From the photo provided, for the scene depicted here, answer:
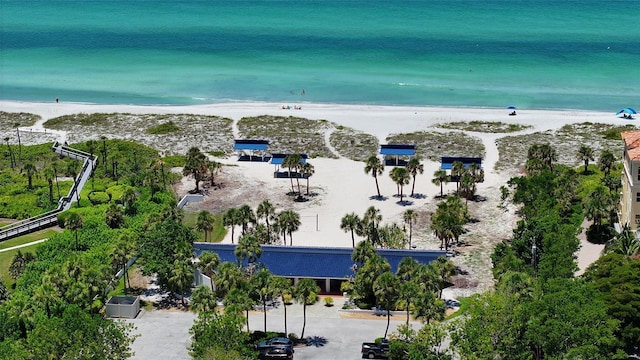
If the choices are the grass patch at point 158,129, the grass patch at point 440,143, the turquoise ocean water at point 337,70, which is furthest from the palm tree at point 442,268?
the turquoise ocean water at point 337,70

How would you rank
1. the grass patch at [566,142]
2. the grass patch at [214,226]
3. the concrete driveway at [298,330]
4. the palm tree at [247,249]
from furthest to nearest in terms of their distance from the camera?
the grass patch at [566,142] < the grass patch at [214,226] < the palm tree at [247,249] < the concrete driveway at [298,330]

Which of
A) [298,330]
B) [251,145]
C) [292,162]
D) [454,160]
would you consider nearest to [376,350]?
[298,330]

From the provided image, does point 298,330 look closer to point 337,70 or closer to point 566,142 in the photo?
point 566,142

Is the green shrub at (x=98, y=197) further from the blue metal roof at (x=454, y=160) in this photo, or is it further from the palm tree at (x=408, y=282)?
the blue metal roof at (x=454, y=160)

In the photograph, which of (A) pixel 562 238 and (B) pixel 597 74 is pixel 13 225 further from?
(B) pixel 597 74

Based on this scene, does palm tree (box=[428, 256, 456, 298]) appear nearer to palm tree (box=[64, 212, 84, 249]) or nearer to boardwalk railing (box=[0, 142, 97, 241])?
palm tree (box=[64, 212, 84, 249])

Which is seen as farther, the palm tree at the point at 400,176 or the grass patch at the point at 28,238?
the palm tree at the point at 400,176

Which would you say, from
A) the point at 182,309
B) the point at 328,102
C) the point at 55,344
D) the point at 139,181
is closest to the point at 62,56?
the point at 328,102
